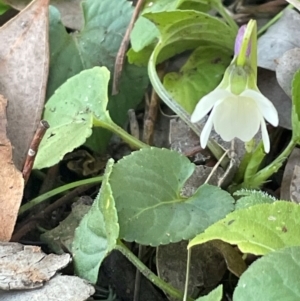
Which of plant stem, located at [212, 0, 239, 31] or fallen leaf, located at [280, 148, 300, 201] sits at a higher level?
plant stem, located at [212, 0, 239, 31]

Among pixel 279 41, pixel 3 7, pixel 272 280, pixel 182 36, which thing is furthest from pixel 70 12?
pixel 272 280

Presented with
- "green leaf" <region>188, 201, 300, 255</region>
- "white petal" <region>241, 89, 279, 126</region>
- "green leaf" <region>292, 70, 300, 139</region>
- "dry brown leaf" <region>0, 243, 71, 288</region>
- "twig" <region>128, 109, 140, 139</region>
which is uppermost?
"white petal" <region>241, 89, 279, 126</region>

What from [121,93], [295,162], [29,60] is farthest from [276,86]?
[29,60]

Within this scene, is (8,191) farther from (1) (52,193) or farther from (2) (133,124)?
(2) (133,124)

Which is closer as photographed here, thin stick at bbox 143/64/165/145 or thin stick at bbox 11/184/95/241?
thin stick at bbox 11/184/95/241

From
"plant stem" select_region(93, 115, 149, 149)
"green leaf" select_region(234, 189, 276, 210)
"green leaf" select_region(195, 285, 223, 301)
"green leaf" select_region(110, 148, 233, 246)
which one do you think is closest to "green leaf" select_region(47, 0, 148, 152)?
"plant stem" select_region(93, 115, 149, 149)

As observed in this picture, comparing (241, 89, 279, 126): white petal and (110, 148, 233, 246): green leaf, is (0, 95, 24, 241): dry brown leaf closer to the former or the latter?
(110, 148, 233, 246): green leaf

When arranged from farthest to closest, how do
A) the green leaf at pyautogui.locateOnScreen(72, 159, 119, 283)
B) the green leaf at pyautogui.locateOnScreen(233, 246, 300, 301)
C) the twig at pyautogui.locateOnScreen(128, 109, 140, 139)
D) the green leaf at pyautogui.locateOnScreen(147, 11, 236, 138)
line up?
the twig at pyautogui.locateOnScreen(128, 109, 140, 139) < the green leaf at pyautogui.locateOnScreen(147, 11, 236, 138) < the green leaf at pyautogui.locateOnScreen(72, 159, 119, 283) < the green leaf at pyautogui.locateOnScreen(233, 246, 300, 301)

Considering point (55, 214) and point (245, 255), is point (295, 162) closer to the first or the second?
point (245, 255)
